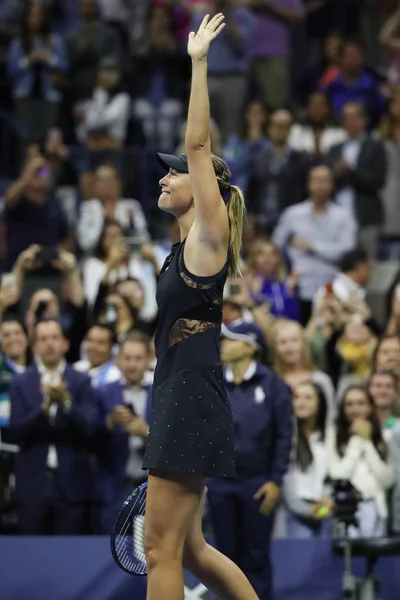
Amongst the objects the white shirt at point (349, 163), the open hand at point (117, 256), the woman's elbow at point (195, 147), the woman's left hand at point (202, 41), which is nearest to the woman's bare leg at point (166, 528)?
the woman's elbow at point (195, 147)

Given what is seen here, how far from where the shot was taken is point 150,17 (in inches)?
609

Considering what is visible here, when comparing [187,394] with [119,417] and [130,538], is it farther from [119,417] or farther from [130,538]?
[119,417]

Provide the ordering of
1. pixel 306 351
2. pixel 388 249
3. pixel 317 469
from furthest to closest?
pixel 388 249
pixel 306 351
pixel 317 469

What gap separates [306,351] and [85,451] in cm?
197

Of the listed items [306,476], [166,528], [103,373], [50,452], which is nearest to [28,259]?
[103,373]

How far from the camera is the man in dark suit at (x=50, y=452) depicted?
8.75 meters

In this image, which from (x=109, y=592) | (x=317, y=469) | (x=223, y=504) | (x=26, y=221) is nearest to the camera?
(x=109, y=592)

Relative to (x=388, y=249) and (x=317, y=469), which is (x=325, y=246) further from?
(x=317, y=469)

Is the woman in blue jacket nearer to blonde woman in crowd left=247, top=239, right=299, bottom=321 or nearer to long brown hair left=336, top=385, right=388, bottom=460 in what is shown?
blonde woman in crowd left=247, top=239, right=299, bottom=321

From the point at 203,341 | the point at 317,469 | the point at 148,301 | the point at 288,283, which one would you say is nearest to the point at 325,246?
the point at 288,283

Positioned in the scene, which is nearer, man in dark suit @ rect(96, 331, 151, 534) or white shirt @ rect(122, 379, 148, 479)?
man in dark suit @ rect(96, 331, 151, 534)

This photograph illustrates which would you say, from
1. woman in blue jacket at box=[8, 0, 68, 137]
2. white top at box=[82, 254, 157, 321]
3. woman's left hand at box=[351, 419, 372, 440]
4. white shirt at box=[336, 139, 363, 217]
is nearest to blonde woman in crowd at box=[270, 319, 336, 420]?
woman's left hand at box=[351, 419, 372, 440]

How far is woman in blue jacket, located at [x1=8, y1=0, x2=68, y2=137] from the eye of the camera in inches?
582

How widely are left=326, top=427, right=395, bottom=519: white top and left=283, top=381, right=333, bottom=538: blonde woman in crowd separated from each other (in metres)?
0.13
